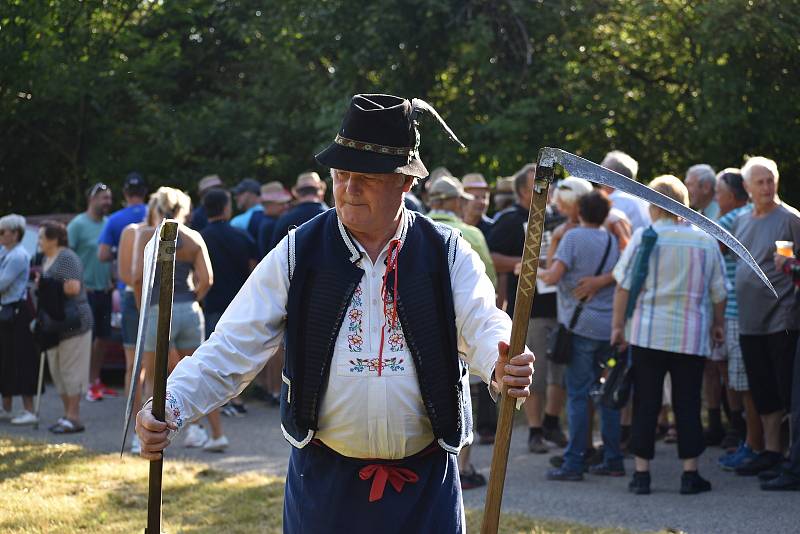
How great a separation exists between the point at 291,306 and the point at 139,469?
461 cm

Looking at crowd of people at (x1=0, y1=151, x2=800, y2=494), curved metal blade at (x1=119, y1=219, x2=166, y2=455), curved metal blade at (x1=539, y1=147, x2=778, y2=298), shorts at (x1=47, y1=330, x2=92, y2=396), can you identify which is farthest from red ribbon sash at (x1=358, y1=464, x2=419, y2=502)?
shorts at (x1=47, y1=330, x2=92, y2=396)

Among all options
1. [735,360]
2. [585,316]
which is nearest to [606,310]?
[585,316]

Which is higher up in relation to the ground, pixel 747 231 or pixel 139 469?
pixel 747 231

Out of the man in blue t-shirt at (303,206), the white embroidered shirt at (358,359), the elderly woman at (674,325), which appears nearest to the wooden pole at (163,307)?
the white embroidered shirt at (358,359)

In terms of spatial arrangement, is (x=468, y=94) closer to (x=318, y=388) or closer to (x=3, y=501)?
(x=3, y=501)

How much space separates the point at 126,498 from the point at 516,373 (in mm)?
4422

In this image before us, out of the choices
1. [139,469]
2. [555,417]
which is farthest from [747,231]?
[139,469]

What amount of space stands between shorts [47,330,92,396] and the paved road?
1.39 ft

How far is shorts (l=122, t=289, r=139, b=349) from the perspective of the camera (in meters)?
8.85

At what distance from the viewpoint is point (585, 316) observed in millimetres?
7605

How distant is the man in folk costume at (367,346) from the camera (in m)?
3.58

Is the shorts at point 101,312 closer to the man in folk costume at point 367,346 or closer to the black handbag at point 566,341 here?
the black handbag at point 566,341

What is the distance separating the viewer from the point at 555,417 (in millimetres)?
8492

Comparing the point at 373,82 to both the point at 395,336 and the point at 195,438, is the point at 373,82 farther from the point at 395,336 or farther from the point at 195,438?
the point at 395,336
